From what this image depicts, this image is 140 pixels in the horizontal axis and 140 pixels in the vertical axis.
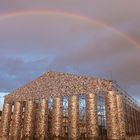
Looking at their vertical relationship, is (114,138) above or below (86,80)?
below

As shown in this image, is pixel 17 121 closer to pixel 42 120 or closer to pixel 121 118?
pixel 42 120

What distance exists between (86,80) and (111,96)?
526cm

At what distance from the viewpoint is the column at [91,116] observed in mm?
30828

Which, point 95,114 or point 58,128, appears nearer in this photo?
point 95,114

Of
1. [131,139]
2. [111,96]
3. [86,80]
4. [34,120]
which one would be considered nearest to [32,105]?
[34,120]

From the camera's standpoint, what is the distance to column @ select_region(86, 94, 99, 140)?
30828mm

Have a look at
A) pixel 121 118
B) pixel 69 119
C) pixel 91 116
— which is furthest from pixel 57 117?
pixel 121 118

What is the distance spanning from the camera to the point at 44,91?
39875 mm

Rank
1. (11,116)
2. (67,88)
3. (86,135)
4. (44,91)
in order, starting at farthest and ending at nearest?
(11,116), (44,91), (67,88), (86,135)

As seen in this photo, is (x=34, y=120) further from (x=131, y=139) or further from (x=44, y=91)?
(x=131, y=139)

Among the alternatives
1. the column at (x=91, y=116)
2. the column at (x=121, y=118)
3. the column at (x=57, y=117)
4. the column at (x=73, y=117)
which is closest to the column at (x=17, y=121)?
the column at (x=57, y=117)

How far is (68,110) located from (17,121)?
38.0ft

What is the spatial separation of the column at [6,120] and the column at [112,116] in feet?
68.4

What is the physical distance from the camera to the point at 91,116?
31.9m
